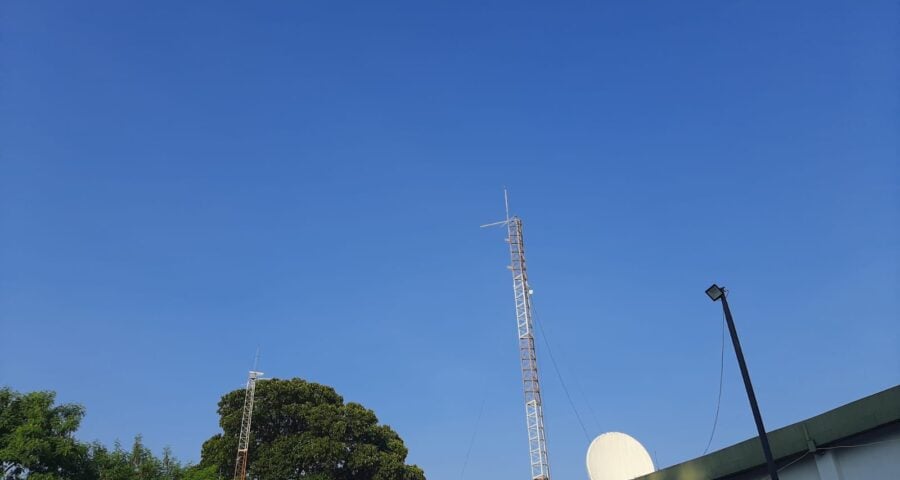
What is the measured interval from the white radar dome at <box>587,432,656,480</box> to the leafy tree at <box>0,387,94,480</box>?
37.4m

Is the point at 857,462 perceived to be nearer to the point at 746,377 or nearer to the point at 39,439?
the point at 746,377

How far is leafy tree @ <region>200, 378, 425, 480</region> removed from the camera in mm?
59344

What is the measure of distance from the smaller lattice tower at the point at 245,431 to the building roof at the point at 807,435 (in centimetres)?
4220

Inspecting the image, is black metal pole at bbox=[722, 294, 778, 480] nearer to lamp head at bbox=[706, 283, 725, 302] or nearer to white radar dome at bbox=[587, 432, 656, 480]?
lamp head at bbox=[706, 283, 725, 302]

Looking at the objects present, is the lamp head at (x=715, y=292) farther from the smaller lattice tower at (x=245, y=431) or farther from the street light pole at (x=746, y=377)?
the smaller lattice tower at (x=245, y=431)

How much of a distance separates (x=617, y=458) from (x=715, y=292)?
22.7 m

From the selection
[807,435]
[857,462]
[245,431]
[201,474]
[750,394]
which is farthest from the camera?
[245,431]

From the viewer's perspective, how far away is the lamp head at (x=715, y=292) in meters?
19.1

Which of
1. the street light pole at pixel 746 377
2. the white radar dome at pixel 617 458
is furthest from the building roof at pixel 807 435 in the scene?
the white radar dome at pixel 617 458

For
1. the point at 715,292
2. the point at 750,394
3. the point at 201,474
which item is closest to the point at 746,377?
the point at 750,394

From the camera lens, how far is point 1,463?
4634 centimetres

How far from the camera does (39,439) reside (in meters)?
48.0

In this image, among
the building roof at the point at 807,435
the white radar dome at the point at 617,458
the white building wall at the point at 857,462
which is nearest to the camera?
the building roof at the point at 807,435

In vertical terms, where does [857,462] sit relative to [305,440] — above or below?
below
